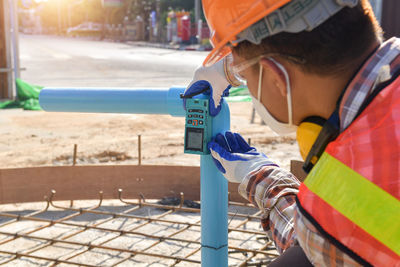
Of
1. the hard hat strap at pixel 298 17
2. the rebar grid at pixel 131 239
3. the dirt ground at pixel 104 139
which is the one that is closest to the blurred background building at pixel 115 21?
the dirt ground at pixel 104 139

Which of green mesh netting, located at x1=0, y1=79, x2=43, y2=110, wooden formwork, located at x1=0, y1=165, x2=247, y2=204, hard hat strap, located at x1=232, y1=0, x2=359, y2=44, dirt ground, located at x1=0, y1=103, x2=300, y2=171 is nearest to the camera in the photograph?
hard hat strap, located at x1=232, y1=0, x2=359, y2=44

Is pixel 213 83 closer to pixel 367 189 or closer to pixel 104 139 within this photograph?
pixel 367 189

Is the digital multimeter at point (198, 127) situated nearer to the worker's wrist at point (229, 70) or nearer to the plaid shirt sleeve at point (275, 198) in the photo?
the worker's wrist at point (229, 70)

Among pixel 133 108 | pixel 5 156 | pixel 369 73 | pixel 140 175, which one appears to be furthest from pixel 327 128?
pixel 5 156

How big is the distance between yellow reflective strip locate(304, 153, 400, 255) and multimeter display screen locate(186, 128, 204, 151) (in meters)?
0.96

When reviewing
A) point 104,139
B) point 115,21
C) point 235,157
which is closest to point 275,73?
point 235,157

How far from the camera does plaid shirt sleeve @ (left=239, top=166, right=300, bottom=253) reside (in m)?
1.52

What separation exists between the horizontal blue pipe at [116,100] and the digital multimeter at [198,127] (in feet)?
0.66

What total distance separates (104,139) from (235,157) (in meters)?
4.84

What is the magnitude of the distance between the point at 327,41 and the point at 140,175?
116 inches

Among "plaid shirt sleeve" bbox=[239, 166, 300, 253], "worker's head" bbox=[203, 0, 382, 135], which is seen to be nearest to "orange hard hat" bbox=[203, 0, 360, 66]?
"worker's head" bbox=[203, 0, 382, 135]

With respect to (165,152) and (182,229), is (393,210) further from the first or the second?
(165,152)

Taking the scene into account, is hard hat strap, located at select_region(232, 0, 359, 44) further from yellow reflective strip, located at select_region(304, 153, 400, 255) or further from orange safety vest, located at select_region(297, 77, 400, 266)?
yellow reflective strip, located at select_region(304, 153, 400, 255)

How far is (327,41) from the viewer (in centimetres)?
112
